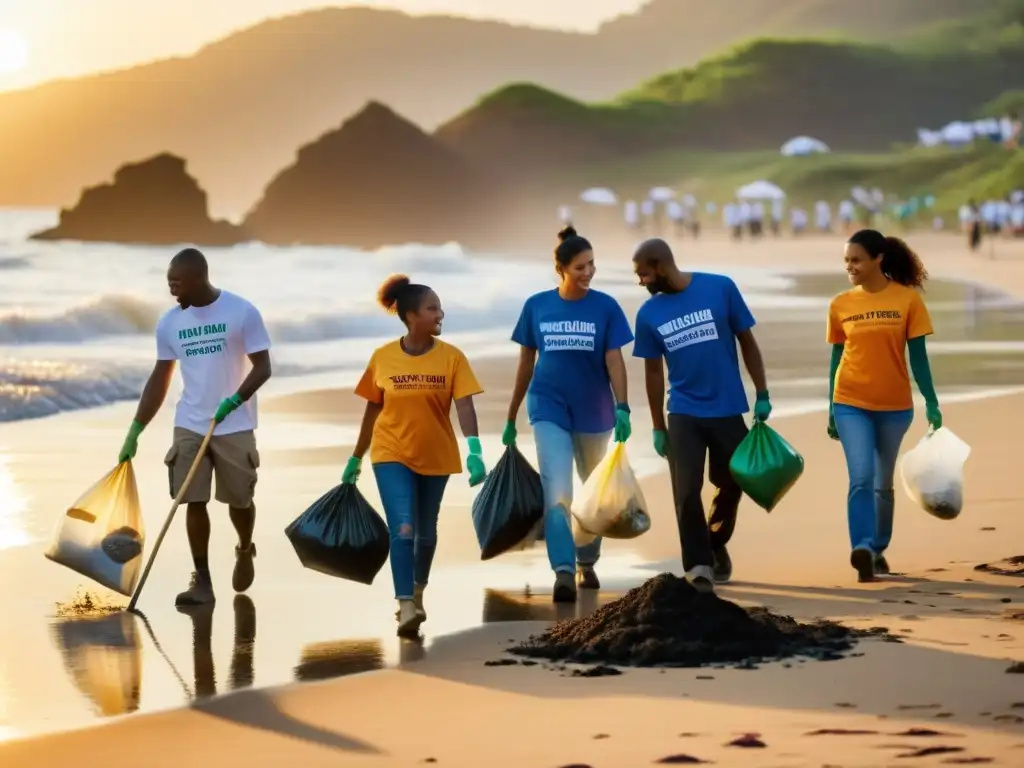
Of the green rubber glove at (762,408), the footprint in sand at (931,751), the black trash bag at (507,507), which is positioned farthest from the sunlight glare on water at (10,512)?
the footprint in sand at (931,751)

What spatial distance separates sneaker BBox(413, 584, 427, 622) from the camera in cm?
802

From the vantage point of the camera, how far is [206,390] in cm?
891

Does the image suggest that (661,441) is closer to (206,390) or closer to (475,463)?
(475,463)

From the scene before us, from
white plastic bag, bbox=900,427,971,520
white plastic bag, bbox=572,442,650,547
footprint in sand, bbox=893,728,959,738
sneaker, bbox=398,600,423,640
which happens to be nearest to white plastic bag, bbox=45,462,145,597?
sneaker, bbox=398,600,423,640

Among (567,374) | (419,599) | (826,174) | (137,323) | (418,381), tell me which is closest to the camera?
(418,381)

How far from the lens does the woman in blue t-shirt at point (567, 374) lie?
8.92 m

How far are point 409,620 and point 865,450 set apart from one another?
2.43 meters

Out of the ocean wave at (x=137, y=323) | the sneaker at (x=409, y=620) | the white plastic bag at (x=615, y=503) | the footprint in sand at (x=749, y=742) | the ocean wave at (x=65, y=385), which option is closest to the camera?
the footprint in sand at (x=749, y=742)

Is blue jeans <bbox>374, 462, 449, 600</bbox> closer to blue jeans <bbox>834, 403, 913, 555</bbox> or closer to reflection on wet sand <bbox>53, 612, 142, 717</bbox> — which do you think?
reflection on wet sand <bbox>53, 612, 142, 717</bbox>

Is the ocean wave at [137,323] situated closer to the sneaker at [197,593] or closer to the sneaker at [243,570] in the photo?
the sneaker at [243,570]

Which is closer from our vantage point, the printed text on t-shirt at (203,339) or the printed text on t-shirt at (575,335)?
the printed text on t-shirt at (203,339)

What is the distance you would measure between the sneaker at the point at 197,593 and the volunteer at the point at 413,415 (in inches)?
39.7

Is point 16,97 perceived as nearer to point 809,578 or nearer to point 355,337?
point 355,337

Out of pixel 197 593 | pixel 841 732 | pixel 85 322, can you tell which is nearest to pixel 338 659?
pixel 197 593
